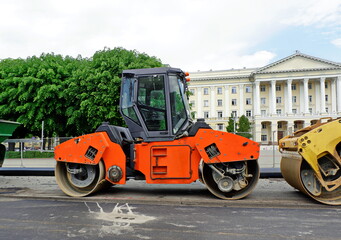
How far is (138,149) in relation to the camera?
638 cm

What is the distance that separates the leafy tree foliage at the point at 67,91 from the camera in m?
25.0

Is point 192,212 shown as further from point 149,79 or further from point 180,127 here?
point 149,79

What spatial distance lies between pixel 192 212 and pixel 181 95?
260 centimetres

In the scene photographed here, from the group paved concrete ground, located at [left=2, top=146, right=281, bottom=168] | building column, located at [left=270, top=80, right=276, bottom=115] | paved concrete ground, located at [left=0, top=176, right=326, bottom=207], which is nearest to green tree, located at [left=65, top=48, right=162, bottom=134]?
paved concrete ground, located at [left=2, top=146, right=281, bottom=168]

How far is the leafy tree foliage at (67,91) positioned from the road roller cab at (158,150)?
18.0 metres

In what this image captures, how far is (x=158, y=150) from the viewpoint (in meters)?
6.21

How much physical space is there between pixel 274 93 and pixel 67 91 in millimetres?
59071

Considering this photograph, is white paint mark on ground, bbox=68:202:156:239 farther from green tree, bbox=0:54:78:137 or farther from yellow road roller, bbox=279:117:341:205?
green tree, bbox=0:54:78:137

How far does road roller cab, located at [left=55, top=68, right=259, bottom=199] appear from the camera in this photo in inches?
235

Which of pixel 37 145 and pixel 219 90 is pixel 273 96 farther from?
pixel 37 145

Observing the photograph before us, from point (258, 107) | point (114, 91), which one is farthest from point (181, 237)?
point (258, 107)

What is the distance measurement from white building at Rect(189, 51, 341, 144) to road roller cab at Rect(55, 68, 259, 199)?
63928 millimetres

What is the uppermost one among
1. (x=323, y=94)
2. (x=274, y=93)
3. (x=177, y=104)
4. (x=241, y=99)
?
(x=274, y=93)

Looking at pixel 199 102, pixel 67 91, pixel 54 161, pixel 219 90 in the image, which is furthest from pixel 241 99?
pixel 54 161
